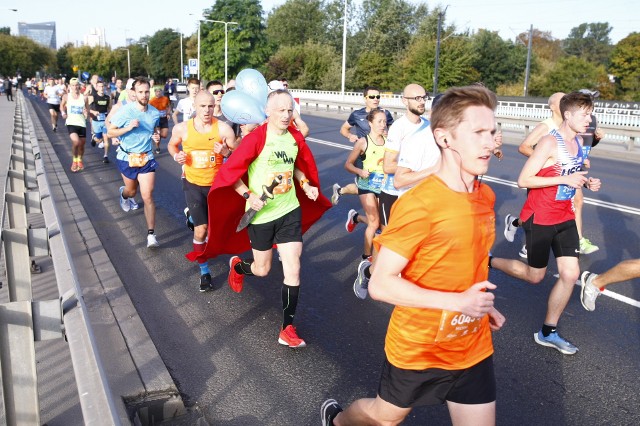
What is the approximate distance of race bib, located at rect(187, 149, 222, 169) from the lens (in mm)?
6633

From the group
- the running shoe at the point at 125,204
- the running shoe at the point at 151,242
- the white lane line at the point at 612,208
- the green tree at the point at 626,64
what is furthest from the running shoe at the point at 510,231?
the green tree at the point at 626,64

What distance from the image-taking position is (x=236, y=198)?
5648mm

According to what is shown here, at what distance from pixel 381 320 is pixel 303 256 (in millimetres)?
2299

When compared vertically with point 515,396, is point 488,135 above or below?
above

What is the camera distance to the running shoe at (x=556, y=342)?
4754 mm

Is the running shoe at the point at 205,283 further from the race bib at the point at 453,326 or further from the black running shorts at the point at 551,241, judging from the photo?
the race bib at the point at 453,326

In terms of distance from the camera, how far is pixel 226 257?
7.41 meters

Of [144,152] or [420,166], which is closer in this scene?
[420,166]

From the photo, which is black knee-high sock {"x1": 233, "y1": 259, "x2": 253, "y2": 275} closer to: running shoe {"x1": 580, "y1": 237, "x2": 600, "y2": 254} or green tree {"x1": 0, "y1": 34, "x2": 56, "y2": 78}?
running shoe {"x1": 580, "y1": 237, "x2": 600, "y2": 254}

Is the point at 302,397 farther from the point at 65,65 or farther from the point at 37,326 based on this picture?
the point at 65,65

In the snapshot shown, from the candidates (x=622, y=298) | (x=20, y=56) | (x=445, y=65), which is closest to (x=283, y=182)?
(x=622, y=298)

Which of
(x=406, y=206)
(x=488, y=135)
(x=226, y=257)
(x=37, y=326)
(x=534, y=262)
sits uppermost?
(x=488, y=135)

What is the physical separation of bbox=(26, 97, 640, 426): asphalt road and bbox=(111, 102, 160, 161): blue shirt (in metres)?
1.09

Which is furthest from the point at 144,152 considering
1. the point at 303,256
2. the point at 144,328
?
the point at 144,328
